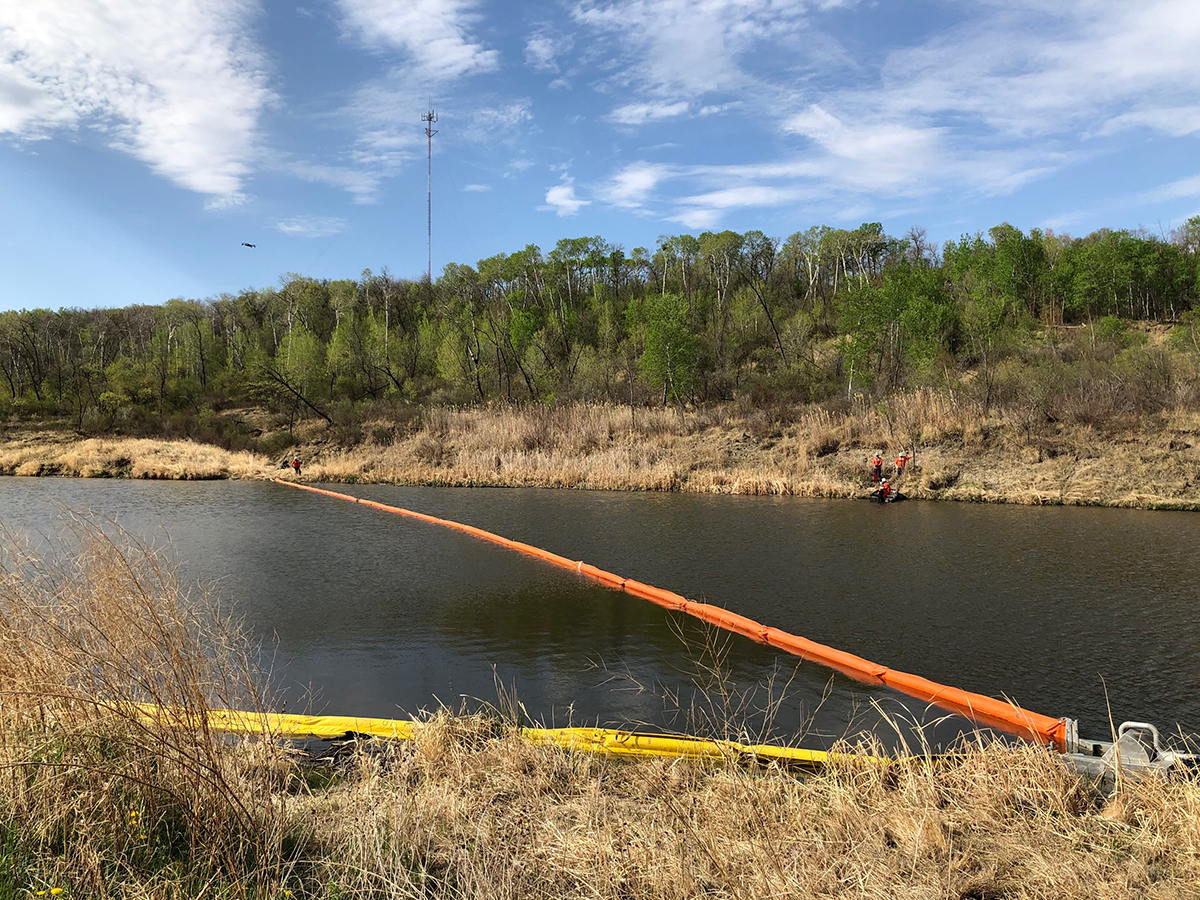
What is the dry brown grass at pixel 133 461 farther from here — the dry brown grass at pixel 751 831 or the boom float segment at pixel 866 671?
the dry brown grass at pixel 751 831

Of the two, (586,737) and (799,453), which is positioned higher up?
(799,453)

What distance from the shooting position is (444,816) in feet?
13.3

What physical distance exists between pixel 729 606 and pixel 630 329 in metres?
50.9

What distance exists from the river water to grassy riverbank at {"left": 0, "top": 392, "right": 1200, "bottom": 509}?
277 centimetres

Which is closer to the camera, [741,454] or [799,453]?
[799,453]

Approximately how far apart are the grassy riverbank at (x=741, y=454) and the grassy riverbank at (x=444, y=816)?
18013mm

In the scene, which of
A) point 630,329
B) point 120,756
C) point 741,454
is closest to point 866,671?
point 120,756

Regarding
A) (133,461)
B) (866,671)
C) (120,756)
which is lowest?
(866,671)

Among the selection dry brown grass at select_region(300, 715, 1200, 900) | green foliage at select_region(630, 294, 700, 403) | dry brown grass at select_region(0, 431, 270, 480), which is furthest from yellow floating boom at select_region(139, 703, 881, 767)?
green foliage at select_region(630, 294, 700, 403)

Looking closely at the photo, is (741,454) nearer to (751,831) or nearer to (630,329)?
(751,831)

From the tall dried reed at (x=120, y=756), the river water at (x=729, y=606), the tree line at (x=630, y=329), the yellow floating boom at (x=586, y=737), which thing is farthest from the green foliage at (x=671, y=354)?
the tall dried reed at (x=120, y=756)

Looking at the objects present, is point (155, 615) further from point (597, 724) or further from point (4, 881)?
point (597, 724)

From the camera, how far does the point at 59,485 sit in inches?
1130

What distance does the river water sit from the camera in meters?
6.72
